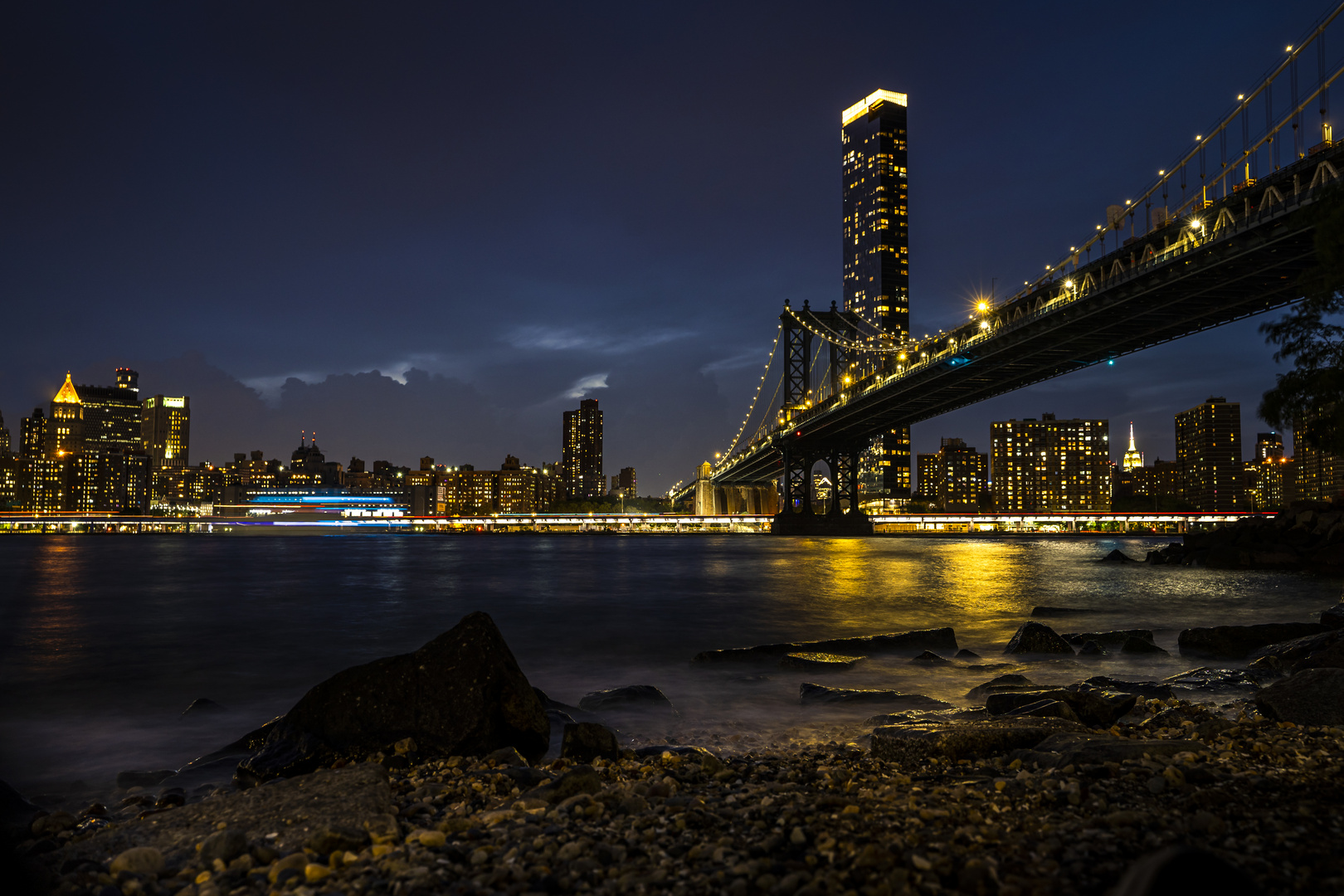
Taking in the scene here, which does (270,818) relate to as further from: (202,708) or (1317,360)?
(1317,360)

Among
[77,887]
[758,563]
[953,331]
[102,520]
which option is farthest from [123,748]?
[102,520]

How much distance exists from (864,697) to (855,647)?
3.63 meters

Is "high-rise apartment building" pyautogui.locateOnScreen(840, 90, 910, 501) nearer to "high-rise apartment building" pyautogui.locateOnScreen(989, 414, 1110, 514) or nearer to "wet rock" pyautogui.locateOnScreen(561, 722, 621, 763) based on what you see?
"high-rise apartment building" pyautogui.locateOnScreen(989, 414, 1110, 514)

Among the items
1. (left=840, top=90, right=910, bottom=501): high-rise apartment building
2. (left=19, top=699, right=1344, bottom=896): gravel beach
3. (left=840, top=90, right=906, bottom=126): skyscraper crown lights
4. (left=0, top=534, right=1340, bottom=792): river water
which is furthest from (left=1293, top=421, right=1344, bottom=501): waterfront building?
(left=19, top=699, right=1344, bottom=896): gravel beach

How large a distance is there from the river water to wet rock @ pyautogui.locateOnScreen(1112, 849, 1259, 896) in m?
5.29

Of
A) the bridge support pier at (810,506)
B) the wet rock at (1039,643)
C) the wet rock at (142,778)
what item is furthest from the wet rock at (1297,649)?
the bridge support pier at (810,506)

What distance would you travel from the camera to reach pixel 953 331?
5244 centimetres

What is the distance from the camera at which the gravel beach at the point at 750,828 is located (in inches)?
113

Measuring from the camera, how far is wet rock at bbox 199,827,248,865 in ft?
11.5

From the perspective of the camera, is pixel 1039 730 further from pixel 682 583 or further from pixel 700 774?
pixel 682 583

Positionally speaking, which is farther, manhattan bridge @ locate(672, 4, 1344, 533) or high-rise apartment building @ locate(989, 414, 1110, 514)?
high-rise apartment building @ locate(989, 414, 1110, 514)

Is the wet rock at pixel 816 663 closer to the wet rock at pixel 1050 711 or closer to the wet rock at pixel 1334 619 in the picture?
the wet rock at pixel 1050 711

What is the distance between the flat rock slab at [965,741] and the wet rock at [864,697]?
103 inches

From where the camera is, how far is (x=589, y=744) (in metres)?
5.73
